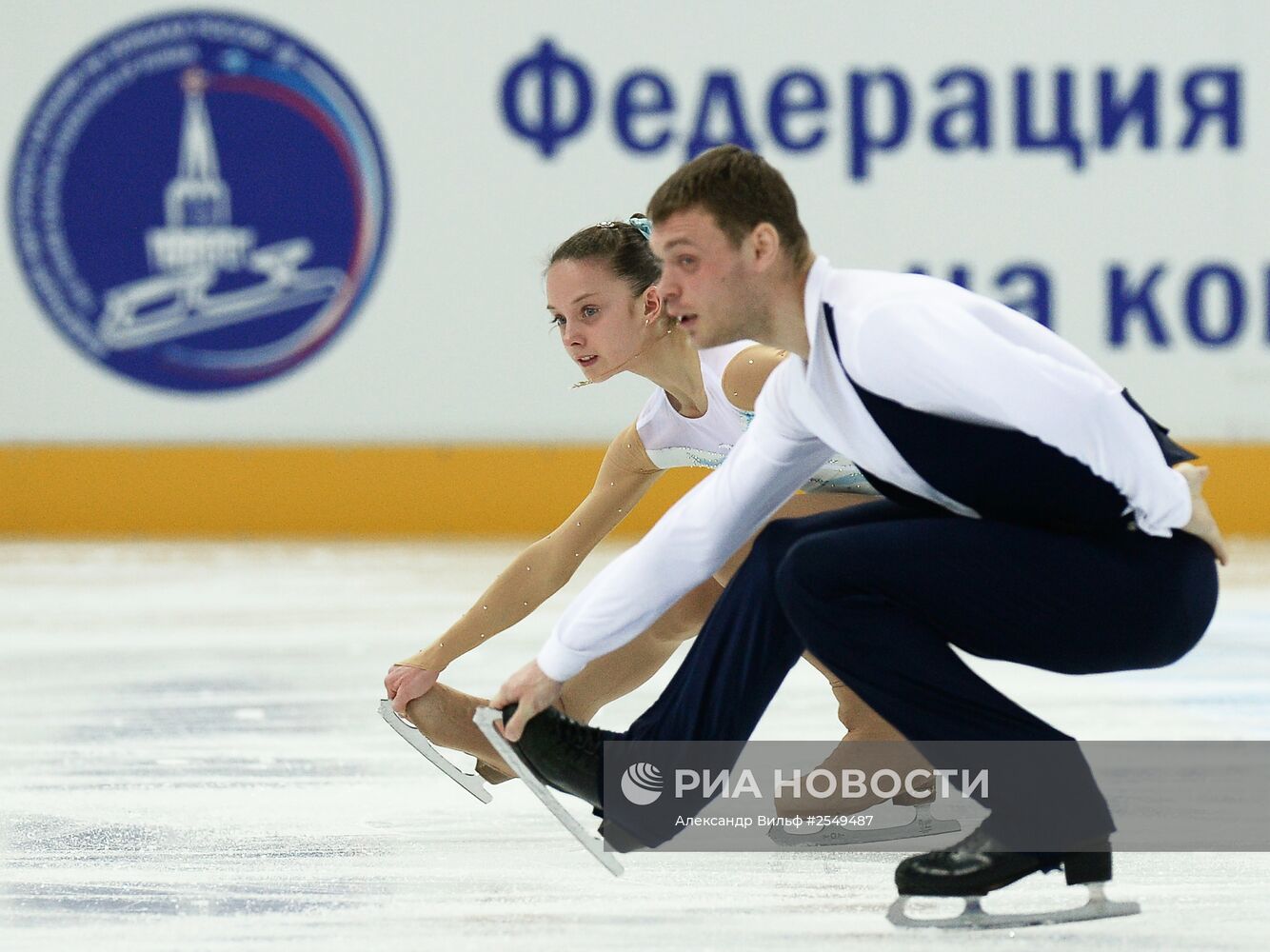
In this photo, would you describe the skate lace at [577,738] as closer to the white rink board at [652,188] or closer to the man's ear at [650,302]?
the man's ear at [650,302]

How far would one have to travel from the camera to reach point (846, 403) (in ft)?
6.52

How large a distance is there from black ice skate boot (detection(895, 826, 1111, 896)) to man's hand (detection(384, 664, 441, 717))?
2.48ft

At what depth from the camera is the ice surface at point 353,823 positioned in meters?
2.03

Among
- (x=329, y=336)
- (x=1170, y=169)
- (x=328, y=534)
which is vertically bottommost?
(x=328, y=534)

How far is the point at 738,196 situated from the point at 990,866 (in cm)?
78

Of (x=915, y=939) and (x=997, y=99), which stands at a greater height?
(x=997, y=99)

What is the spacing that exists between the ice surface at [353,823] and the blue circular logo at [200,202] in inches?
110

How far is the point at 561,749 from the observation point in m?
2.17

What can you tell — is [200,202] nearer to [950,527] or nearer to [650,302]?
[650,302]

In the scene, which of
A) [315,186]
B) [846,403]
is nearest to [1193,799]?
[846,403]

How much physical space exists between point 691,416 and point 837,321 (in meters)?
0.80

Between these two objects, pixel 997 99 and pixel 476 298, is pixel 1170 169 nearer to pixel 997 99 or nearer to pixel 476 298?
pixel 997 99

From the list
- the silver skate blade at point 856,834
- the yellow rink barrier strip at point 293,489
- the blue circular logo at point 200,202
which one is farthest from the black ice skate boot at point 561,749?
the blue circular logo at point 200,202

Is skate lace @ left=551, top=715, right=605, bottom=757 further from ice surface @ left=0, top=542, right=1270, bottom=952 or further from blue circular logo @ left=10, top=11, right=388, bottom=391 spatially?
blue circular logo @ left=10, top=11, right=388, bottom=391
